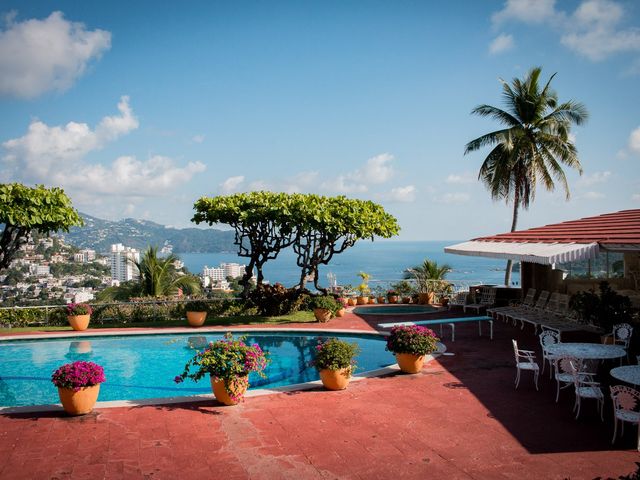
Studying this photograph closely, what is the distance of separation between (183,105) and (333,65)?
23.2 feet

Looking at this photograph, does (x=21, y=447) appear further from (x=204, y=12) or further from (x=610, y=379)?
(x=204, y=12)

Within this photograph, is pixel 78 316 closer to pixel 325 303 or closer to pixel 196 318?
pixel 196 318

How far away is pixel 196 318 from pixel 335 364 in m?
10.6

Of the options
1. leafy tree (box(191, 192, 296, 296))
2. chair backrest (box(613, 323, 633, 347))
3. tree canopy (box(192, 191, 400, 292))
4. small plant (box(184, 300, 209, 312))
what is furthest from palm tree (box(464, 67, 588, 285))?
chair backrest (box(613, 323, 633, 347))

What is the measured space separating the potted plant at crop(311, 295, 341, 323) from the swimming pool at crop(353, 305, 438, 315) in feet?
8.64

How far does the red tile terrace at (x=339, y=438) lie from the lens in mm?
5832

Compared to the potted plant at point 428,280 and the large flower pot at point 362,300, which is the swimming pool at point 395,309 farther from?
the large flower pot at point 362,300

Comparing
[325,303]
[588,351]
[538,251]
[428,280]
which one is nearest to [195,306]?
[325,303]

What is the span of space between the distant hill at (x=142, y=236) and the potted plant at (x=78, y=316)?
10597 centimetres

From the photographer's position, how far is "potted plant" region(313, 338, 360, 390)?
30.3 feet

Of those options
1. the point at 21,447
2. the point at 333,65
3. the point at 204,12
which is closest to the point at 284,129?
the point at 333,65

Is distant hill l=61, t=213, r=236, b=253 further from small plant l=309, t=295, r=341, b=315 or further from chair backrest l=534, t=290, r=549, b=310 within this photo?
chair backrest l=534, t=290, r=549, b=310

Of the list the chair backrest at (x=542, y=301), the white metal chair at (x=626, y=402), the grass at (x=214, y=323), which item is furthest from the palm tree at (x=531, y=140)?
the white metal chair at (x=626, y=402)

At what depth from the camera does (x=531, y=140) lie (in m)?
24.1
